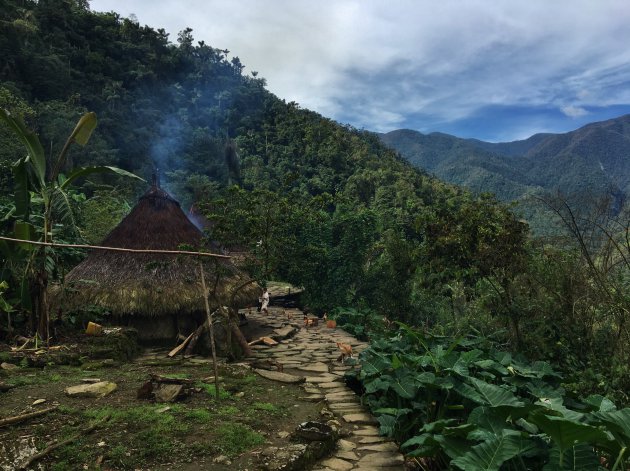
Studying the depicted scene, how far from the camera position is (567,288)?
19.4ft

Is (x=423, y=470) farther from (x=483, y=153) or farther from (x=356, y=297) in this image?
(x=483, y=153)

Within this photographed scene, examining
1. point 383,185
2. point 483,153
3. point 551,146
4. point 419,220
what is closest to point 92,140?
point 383,185

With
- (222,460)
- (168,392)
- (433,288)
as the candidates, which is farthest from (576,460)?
(433,288)

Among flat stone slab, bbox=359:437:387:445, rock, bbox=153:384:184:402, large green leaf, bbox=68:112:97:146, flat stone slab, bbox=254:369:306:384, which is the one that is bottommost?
flat stone slab, bbox=359:437:387:445

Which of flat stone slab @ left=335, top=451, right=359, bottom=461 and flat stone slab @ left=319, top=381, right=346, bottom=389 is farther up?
flat stone slab @ left=335, top=451, right=359, bottom=461

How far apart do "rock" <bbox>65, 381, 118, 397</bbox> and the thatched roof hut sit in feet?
9.00

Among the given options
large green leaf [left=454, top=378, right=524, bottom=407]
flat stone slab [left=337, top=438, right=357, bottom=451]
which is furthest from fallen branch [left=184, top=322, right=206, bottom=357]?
large green leaf [left=454, top=378, right=524, bottom=407]

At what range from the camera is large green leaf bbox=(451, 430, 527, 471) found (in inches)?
106

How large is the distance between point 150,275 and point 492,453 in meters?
7.12

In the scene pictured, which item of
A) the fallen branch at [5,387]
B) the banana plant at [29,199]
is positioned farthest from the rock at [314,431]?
the banana plant at [29,199]

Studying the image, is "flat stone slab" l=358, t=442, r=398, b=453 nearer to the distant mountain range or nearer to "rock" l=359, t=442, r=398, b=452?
"rock" l=359, t=442, r=398, b=452

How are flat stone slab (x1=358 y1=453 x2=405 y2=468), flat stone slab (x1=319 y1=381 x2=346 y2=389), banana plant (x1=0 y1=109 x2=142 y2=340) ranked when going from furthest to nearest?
banana plant (x1=0 y1=109 x2=142 y2=340), flat stone slab (x1=319 y1=381 x2=346 y2=389), flat stone slab (x1=358 y1=453 x2=405 y2=468)

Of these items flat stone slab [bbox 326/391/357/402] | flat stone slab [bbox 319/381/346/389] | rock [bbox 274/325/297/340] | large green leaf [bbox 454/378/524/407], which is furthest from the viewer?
rock [bbox 274/325/297/340]

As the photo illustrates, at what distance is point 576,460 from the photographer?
2.72 meters
